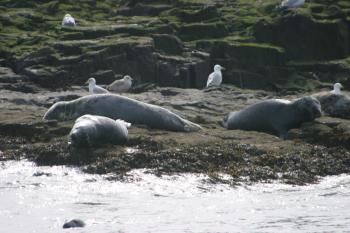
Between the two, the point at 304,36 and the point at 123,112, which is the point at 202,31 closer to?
the point at 304,36

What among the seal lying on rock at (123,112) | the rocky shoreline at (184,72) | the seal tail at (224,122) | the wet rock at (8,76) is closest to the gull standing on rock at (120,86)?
the rocky shoreline at (184,72)

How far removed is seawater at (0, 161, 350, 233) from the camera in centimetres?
948

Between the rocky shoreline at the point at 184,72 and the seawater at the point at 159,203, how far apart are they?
41 cm

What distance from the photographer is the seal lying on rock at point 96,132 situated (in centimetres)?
1266

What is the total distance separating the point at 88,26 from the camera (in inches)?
1029

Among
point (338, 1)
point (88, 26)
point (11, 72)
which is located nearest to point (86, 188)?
point (11, 72)

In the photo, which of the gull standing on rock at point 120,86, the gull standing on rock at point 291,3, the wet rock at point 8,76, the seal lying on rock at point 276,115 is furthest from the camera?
the gull standing on rock at point 291,3

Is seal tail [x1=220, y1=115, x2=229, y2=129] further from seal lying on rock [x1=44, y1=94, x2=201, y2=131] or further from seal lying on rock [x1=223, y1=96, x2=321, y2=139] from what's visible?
seal lying on rock [x1=44, y1=94, x2=201, y2=131]

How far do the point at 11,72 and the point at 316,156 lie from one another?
10.5 m

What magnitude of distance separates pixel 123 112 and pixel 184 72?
8.34 metres

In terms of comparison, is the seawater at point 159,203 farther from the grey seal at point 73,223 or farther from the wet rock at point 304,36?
the wet rock at point 304,36

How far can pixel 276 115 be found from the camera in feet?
50.3

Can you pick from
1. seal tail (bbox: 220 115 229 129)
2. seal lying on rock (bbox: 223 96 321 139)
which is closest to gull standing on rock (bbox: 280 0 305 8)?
seal tail (bbox: 220 115 229 129)

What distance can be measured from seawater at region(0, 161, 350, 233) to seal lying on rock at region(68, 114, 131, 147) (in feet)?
1.99
